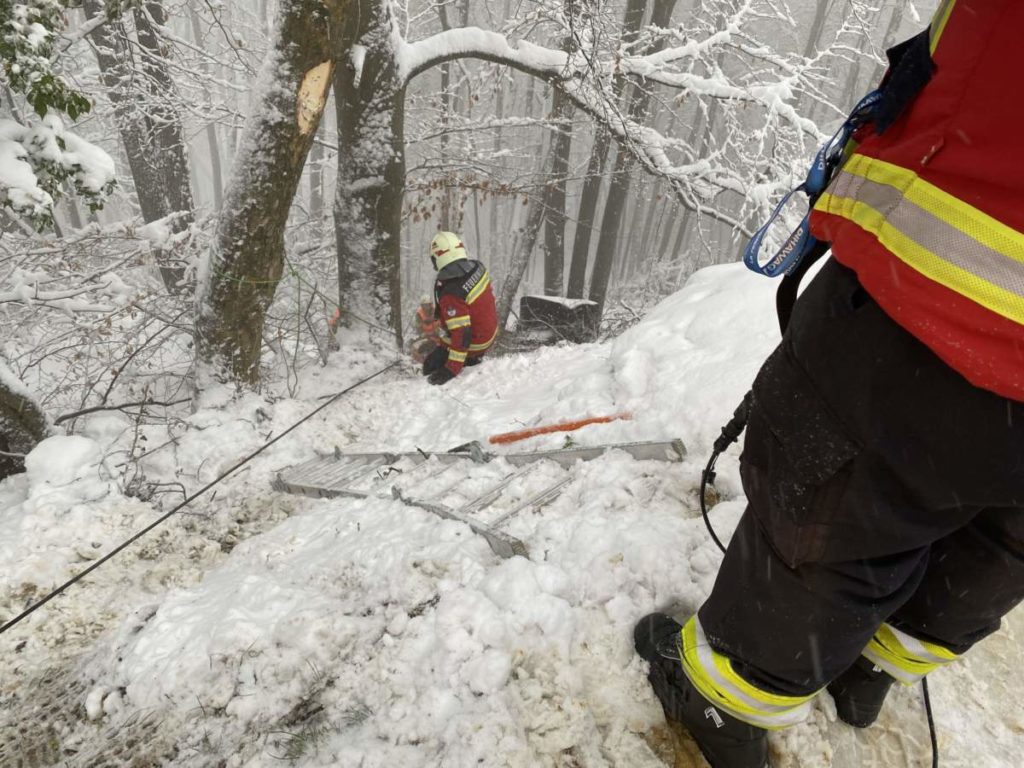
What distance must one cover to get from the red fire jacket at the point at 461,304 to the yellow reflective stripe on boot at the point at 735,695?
4.91 metres

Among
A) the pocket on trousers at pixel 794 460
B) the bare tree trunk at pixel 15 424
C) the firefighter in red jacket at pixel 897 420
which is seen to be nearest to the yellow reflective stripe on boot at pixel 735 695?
the firefighter in red jacket at pixel 897 420

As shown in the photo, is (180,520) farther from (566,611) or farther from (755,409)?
(755,409)

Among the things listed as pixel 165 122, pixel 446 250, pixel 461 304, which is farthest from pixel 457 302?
pixel 165 122

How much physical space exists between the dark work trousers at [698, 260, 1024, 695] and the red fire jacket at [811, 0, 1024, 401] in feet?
0.25

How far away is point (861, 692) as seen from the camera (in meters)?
1.65

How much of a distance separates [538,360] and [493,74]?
494cm

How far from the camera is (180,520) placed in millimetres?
3303

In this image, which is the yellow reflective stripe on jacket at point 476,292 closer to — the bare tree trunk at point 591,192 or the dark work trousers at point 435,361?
the dark work trousers at point 435,361

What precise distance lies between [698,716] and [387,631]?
3.75 feet

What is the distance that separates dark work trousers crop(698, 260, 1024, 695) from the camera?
3.33 feet

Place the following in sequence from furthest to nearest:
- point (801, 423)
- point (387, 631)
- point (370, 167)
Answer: point (370, 167), point (387, 631), point (801, 423)

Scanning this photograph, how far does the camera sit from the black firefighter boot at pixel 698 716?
1466 millimetres

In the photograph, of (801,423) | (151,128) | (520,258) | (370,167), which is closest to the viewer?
(801,423)

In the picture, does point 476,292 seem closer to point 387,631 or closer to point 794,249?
point 387,631
